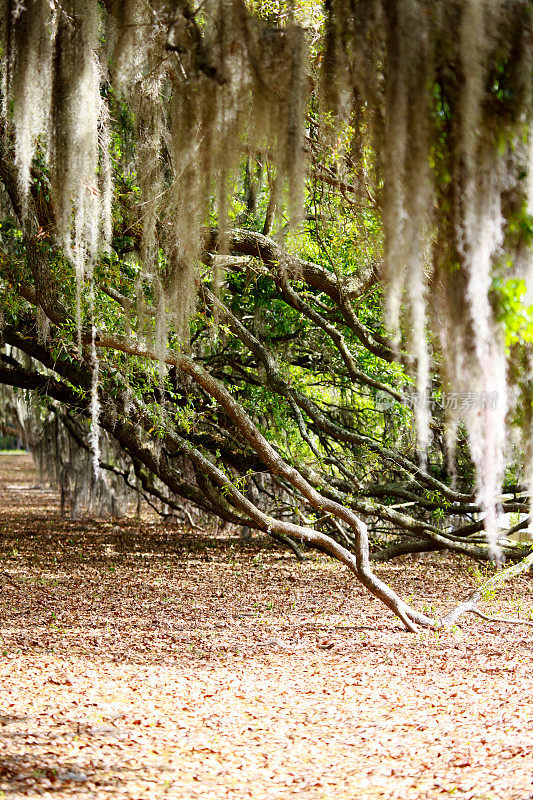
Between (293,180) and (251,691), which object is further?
(251,691)

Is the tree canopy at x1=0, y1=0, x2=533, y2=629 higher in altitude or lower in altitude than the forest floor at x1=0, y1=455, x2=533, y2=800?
higher

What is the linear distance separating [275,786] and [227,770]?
21cm

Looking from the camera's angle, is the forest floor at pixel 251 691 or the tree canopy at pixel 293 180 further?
the forest floor at pixel 251 691

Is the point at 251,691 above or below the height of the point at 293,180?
below

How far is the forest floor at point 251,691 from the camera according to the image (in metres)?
2.73

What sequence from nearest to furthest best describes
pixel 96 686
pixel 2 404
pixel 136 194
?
1. pixel 96 686
2. pixel 136 194
3. pixel 2 404

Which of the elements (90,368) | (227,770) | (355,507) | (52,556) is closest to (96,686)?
(227,770)

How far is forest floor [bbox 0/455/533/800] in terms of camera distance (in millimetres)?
2727

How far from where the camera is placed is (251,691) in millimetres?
3781

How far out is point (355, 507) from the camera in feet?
23.0

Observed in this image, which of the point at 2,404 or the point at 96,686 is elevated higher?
the point at 2,404

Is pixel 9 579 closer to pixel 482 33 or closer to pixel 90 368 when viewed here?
pixel 90 368

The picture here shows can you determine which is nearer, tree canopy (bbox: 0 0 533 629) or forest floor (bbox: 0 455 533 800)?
tree canopy (bbox: 0 0 533 629)

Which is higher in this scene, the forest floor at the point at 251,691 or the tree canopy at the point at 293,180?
the tree canopy at the point at 293,180
